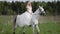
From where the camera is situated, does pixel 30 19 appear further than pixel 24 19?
No

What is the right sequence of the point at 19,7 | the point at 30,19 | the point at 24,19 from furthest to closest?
the point at 19,7
the point at 24,19
the point at 30,19

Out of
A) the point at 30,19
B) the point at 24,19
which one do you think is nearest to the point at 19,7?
the point at 24,19

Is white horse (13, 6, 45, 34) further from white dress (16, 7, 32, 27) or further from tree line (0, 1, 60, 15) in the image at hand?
tree line (0, 1, 60, 15)

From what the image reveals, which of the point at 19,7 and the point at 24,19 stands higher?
the point at 24,19

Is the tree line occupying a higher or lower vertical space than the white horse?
lower

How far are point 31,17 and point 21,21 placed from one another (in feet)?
2.50

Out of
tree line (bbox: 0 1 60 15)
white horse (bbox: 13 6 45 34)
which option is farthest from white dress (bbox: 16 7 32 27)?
tree line (bbox: 0 1 60 15)

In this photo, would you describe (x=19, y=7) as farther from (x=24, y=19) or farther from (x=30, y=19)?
(x=30, y=19)

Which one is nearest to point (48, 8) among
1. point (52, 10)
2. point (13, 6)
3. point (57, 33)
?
point (52, 10)

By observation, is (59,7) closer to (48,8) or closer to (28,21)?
(48,8)

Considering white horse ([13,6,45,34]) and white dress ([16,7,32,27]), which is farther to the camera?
white dress ([16,7,32,27])

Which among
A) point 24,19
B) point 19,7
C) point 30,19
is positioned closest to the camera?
point 30,19

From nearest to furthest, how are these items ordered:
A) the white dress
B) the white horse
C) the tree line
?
the white horse, the white dress, the tree line

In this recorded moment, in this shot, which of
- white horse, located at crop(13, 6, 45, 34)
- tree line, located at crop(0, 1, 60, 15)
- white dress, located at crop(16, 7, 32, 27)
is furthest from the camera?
tree line, located at crop(0, 1, 60, 15)
